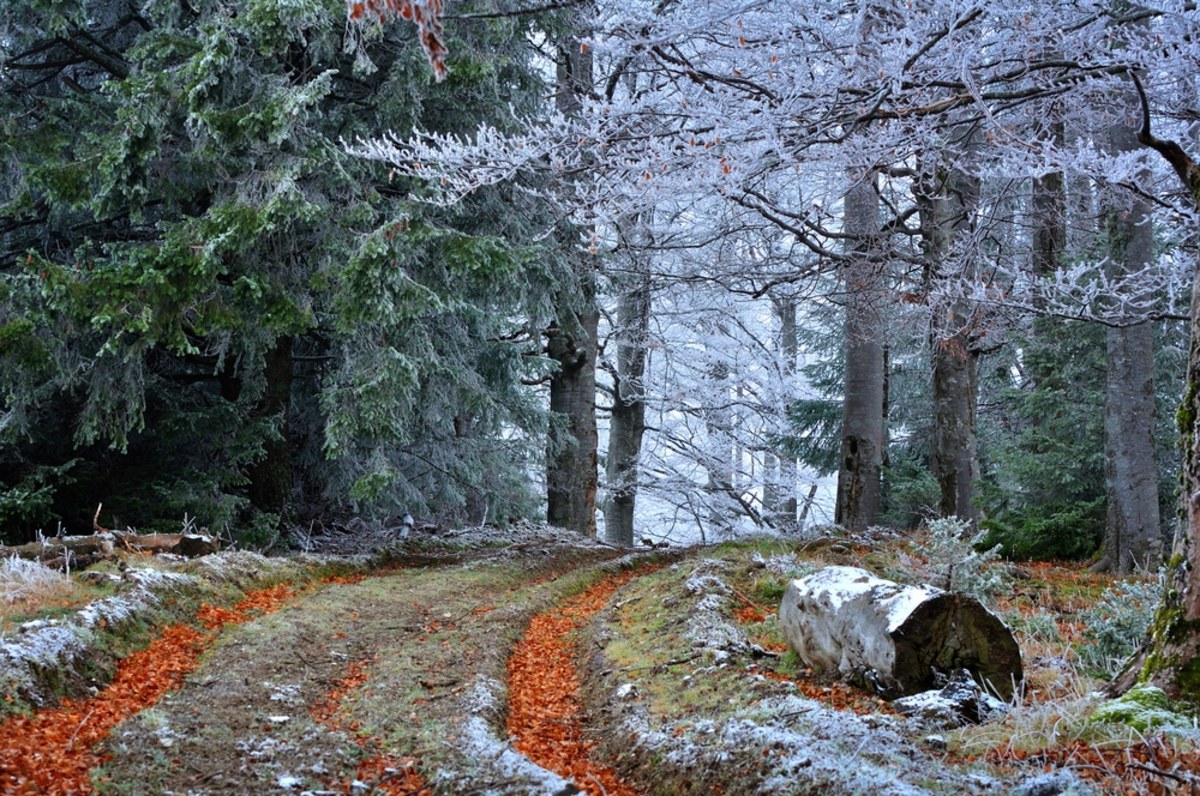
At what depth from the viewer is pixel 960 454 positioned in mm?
11078

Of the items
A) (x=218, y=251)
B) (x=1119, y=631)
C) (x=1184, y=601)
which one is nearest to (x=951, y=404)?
(x=1119, y=631)

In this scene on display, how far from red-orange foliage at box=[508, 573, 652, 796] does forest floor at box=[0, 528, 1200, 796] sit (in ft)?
0.07

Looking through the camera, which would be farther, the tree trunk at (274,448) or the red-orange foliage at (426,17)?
the tree trunk at (274,448)

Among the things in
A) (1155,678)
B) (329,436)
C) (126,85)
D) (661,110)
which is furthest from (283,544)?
(1155,678)

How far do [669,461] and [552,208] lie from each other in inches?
453

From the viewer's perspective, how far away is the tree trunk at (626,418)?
16609mm

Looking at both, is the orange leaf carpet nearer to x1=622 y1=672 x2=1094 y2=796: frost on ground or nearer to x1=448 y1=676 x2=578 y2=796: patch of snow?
x1=448 y1=676 x2=578 y2=796: patch of snow

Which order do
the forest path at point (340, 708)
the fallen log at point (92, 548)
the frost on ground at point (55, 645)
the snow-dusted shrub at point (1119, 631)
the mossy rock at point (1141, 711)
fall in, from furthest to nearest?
the fallen log at point (92, 548) < the snow-dusted shrub at point (1119, 631) < the frost on ground at point (55, 645) < the forest path at point (340, 708) < the mossy rock at point (1141, 711)

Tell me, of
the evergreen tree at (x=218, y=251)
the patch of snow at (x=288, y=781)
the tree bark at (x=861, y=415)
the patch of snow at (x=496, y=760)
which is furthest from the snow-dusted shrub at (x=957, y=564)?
the tree bark at (x=861, y=415)

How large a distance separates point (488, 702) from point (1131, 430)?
695cm

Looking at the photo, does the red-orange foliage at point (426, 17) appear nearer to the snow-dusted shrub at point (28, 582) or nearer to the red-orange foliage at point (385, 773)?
the red-orange foliage at point (385, 773)

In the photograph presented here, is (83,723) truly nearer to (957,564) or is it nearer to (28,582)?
(28,582)

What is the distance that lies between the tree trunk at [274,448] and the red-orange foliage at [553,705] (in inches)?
184

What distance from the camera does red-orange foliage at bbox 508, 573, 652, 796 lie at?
167 inches
